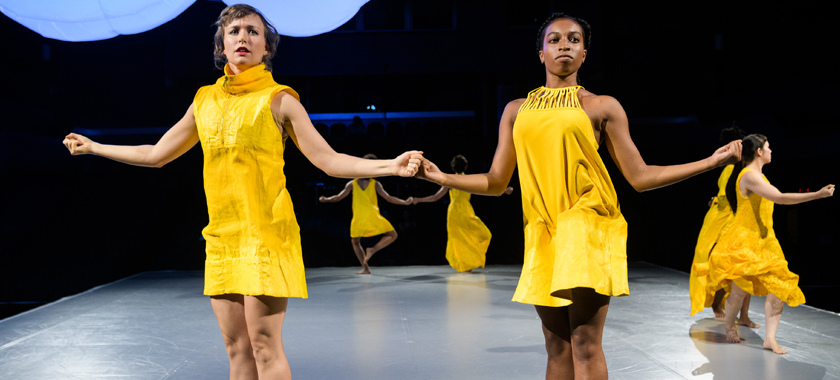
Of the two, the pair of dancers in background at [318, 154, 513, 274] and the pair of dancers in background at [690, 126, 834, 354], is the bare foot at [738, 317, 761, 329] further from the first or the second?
the pair of dancers in background at [318, 154, 513, 274]

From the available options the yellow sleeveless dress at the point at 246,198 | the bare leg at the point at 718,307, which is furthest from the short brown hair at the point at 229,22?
the bare leg at the point at 718,307

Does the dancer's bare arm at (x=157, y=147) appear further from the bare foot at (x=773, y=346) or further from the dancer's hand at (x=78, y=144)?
the bare foot at (x=773, y=346)

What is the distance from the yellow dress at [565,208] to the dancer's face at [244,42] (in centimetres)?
90

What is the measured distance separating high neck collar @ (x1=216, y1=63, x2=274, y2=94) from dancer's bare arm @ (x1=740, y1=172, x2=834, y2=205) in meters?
2.96

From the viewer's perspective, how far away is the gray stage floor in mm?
3352

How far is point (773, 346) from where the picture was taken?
3.67m

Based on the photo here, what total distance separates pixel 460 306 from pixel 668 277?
338 centimetres

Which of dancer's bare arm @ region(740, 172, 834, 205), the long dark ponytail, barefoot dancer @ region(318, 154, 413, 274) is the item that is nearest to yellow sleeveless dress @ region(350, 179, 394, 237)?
barefoot dancer @ region(318, 154, 413, 274)

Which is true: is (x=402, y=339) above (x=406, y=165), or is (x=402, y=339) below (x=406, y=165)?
below

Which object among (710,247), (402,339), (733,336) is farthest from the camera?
(710,247)

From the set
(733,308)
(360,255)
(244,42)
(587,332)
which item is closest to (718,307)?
(733,308)

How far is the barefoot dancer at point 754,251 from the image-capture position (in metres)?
3.65

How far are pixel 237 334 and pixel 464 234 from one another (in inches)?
245

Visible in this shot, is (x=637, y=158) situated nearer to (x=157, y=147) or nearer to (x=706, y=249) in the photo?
(x=157, y=147)
